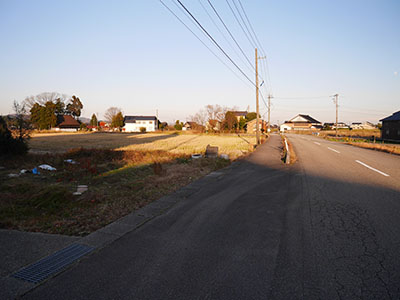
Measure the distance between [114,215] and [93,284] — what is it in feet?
9.00

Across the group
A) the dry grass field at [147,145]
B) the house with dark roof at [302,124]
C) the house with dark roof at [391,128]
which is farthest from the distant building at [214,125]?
the house with dark roof at [302,124]

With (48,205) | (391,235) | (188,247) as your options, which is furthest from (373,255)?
(48,205)

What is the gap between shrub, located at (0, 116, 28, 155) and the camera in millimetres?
14516

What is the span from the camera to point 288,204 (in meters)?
6.18

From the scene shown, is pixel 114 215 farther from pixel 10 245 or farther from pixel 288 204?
pixel 288 204

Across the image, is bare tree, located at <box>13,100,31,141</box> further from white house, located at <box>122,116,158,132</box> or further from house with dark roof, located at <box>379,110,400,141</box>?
white house, located at <box>122,116,158,132</box>

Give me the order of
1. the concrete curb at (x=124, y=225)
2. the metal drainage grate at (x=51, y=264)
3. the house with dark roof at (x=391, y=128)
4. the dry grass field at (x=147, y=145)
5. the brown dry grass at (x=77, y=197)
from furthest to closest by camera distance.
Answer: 1. the house with dark roof at (x=391, y=128)
2. the dry grass field at (x=147, y=145)
3. the brown dry grass at (x=77, y=197)
4. the metal drainage grate at (x=51, y=264)
5. the concrete curb at (x=124, y=225)

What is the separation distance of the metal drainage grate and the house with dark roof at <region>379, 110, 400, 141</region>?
4364cm

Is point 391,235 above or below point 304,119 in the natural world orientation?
below

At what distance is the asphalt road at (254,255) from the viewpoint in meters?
2.87

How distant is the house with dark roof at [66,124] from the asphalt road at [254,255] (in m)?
80.4

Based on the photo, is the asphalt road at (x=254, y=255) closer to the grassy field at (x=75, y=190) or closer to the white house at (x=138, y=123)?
the grassy field at (x=75, y=190)

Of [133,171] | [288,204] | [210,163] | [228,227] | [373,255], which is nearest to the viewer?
[373,255]

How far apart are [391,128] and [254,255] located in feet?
143
